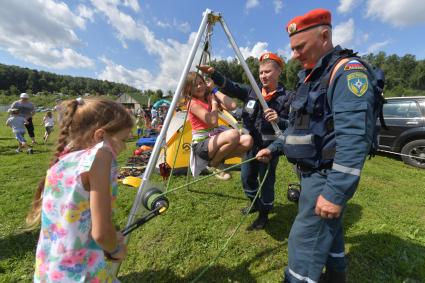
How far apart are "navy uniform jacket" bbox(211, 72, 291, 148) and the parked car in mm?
5558

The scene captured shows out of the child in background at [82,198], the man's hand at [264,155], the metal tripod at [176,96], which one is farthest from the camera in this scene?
the man's hand at [264,155]

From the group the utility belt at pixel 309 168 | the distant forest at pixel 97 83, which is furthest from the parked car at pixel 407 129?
the distant forest at pixel 97 83

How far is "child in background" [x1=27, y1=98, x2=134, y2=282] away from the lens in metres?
1.39

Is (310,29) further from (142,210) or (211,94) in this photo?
(142,210)

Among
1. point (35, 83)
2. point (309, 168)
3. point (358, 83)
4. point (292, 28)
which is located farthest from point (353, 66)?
point (35, 83)

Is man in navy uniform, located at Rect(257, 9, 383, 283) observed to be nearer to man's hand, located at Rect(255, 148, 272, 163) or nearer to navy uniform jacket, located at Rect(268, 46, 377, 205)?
navy uniform jacket, located at Rect(268, 46, 377, 205)

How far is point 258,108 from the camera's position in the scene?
324 centimetres

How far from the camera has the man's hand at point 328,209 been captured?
5.15 feet

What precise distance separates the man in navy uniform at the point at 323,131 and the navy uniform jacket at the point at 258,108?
113cm

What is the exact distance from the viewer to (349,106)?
151 cm

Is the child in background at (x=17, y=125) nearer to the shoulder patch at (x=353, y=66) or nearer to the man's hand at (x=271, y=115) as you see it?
the man's hand at (x=271, y=115)

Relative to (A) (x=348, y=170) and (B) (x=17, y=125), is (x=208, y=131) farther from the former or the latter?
(B) (x=17, y=125)

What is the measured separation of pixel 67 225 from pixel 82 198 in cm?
19

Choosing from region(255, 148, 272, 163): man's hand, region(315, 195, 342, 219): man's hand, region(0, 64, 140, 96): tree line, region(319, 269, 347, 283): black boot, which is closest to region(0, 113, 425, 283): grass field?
region(319, 269, 347, 283): black boot
